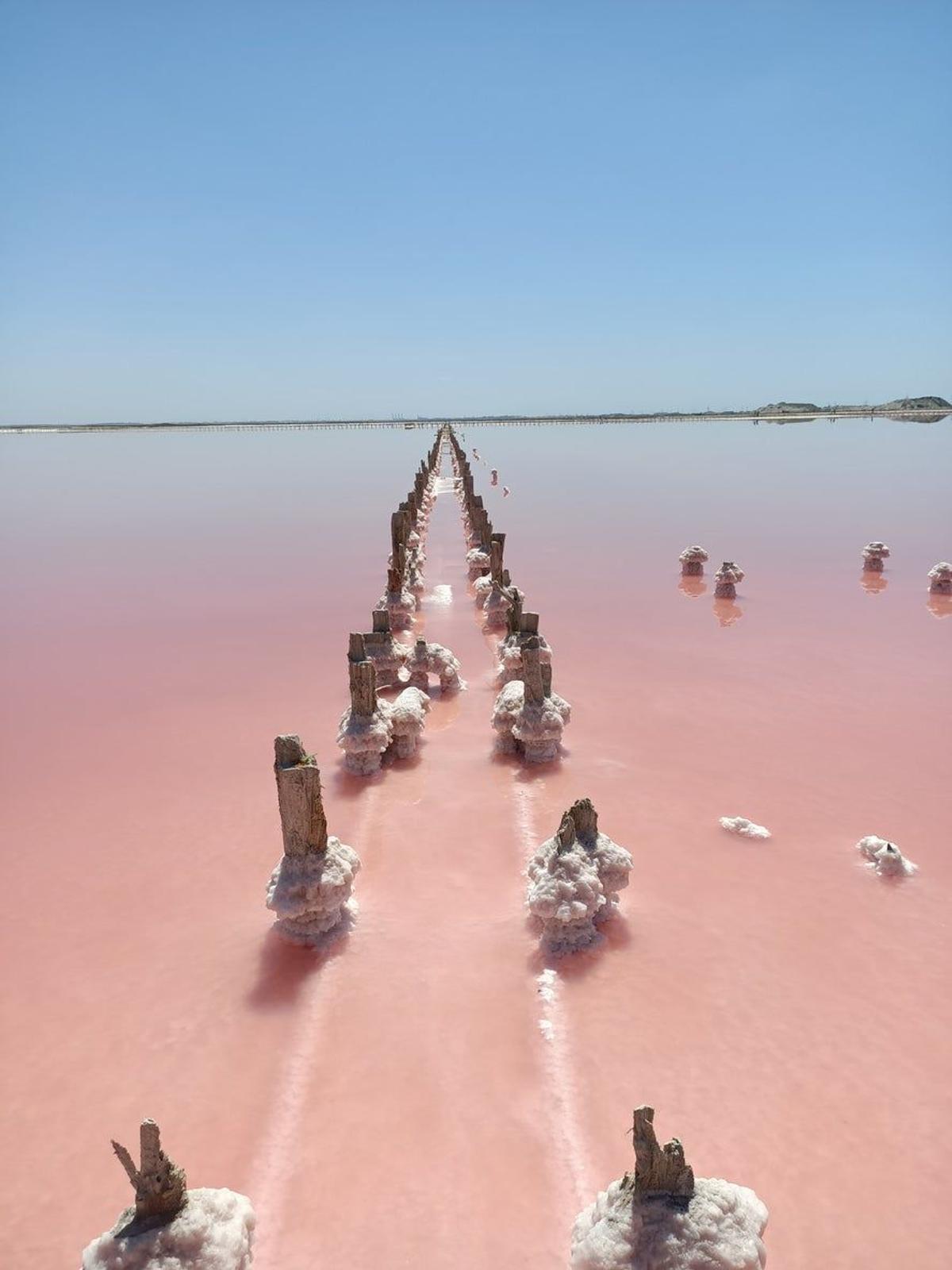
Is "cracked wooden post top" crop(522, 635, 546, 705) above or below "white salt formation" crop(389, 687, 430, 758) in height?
above

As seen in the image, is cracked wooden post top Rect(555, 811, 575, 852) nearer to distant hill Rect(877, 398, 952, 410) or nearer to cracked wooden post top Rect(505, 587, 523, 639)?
cracked wooden post top Rect(505, 587, 523, 639)

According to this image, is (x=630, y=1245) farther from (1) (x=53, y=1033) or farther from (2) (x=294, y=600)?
(2) (x=294, y=600)

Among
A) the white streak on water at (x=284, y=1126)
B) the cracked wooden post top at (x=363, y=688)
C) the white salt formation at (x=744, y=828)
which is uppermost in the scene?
the cracked wooden post top at (x=363, y=688)

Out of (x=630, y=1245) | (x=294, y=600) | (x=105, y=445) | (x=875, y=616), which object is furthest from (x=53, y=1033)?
(x=105, y=445)

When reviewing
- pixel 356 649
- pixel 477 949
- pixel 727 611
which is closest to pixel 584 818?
pixel 477 949

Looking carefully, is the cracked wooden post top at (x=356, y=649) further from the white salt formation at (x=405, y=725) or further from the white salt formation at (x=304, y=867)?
the white salt formation at (x=304, y=867)

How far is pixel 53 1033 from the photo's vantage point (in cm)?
530

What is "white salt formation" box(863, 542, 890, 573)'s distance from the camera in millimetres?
17984

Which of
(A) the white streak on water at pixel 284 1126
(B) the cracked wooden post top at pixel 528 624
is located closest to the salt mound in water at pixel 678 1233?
(A) the white streak on water at pixel 284 1126

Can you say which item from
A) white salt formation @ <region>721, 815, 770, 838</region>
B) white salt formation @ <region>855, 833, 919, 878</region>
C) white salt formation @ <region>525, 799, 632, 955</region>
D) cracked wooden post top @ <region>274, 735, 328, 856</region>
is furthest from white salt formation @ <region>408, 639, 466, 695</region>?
white salt formation @ <region>855, 833, 919, 878</region>

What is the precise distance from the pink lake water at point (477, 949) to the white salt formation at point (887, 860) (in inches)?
6.9

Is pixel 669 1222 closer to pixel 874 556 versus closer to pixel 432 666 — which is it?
pixel 432 666

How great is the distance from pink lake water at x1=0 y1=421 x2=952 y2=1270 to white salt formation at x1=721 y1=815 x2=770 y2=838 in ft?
0.36

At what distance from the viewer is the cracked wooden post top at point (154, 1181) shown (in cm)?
342
